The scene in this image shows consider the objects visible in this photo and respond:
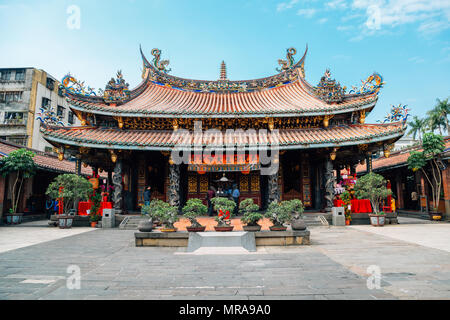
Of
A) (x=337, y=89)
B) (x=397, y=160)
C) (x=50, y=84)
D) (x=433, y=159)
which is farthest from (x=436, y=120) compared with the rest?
(x=50, y=84)

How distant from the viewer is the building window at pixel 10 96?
28.8m

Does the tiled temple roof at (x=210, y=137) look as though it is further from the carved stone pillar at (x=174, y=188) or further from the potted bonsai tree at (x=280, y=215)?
the potted bonsai tree at (x=280, y=215)

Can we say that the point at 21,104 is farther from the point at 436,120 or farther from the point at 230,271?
the point at 436,120

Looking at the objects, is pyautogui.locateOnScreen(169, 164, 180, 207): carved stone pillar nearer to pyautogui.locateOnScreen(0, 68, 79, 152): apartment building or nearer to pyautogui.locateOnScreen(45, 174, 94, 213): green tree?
pyautogui.locateOnScreen(45, 174, 94, 213): green tree

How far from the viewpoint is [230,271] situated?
5.19 metres

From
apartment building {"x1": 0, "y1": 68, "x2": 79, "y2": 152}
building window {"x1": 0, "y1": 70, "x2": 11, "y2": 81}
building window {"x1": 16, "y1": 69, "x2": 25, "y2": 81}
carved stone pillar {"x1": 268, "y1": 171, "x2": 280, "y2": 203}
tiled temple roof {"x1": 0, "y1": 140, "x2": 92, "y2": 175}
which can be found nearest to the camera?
carved stone pillar {"x1": 268, "y1": 171, "x2": 280, "y2": 203}

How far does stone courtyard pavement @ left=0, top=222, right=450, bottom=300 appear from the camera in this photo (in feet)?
13.0

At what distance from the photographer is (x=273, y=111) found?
1380 cm

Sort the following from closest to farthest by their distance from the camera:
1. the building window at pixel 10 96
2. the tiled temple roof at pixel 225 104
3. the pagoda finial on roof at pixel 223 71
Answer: the tiled temple roof at pixel 225 104
the pagoda finial on roof at pixel 223 71
the building window at pixel 10 96

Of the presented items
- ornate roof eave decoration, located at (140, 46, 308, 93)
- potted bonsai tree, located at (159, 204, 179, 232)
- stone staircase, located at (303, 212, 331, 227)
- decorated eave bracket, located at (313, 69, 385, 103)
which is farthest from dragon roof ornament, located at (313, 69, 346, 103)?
potted bonsai tree, located at (159, 204, 179, 232)

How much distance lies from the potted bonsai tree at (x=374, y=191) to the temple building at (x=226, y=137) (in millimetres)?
1547

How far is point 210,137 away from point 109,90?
→ 21.6ft

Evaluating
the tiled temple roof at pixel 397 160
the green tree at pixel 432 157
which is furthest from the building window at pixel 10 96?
the green tree at pixel 432 157

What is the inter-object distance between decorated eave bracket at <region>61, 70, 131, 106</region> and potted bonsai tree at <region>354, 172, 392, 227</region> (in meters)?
13.6
